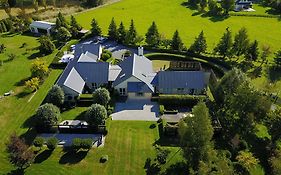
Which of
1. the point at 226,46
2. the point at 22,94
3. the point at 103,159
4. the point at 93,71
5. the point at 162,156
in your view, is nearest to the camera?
the point at 162,156

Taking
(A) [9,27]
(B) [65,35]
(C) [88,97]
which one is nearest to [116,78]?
(C) [88,97]

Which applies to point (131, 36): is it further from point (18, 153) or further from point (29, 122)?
point (18, 153)

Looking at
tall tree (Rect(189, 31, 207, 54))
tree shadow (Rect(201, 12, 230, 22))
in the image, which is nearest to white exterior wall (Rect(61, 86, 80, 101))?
tall tree (Rect(189, 31, 207, 54))

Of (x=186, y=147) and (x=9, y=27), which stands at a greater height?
(x=9, y=27)

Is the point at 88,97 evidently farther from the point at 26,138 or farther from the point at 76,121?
the point at 26,138

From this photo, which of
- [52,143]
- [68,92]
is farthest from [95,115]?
[68,92]

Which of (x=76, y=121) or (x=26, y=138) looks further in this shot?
(x=76, y=121)

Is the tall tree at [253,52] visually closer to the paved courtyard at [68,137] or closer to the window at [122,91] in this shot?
the window at [122,91]
